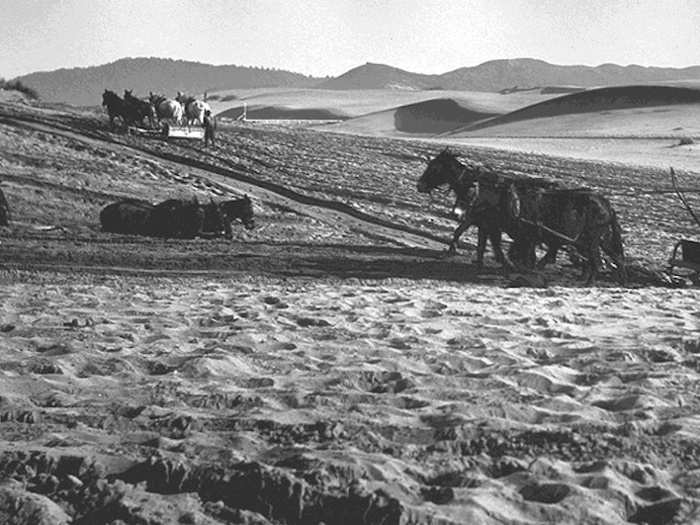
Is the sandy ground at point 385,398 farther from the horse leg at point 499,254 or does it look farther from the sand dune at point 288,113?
the sand dune at point 288,113

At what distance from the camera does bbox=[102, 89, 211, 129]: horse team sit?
33.7 meters

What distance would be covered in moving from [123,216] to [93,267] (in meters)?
3.96

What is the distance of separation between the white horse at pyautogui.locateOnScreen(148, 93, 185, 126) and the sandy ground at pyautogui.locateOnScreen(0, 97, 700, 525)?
2288 centimetres

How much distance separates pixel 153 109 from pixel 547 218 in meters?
23.9

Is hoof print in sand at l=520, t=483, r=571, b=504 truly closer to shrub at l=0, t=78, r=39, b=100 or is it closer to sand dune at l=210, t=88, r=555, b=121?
shrub at l=0, t=78, r=39, b=100

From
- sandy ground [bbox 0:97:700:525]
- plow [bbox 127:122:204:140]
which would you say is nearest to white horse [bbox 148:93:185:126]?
plow [bbox 127:122:204:140]

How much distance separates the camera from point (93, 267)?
40.9ft

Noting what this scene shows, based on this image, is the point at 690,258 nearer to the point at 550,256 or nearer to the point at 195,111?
the point at 550,256

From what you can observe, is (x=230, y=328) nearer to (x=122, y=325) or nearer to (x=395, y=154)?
(x=122, y=325)

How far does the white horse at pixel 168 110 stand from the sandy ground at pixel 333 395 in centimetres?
2288

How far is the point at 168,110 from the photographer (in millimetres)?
35719

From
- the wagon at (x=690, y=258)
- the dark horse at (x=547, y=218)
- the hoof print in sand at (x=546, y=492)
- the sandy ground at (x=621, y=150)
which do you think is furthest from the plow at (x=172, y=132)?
the hoof print in sand at (x=546, y=492)

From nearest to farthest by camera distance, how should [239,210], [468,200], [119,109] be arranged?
1. [468,200]
2. [239,210]
3. [119,109]

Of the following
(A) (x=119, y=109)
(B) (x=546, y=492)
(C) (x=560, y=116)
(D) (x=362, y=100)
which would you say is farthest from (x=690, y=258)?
(D) (x=362, y=100)
